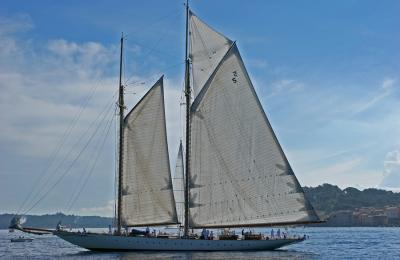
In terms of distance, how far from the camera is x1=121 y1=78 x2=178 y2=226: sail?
219 feet

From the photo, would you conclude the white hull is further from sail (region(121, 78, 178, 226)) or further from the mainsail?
sail (region(121, 78, 178, 226))

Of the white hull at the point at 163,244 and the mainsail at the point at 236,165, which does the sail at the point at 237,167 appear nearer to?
the mainsail at the point at 236,165

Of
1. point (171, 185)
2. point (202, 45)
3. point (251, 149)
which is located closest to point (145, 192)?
point (171, 185)

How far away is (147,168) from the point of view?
2645 inches

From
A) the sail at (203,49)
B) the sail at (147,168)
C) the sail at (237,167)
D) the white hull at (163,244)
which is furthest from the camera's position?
the sail at (203,49)

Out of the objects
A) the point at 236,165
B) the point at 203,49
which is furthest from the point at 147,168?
the point at 203,49

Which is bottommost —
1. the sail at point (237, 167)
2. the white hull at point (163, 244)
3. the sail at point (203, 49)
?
the white hull at point (163, 244)

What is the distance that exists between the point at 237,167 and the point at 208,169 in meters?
3.20

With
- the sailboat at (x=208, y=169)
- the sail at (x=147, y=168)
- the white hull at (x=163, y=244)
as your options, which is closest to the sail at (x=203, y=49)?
the sailboat at (x=208, y=169)

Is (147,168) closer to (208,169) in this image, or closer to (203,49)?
(208,169)

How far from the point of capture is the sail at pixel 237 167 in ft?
214

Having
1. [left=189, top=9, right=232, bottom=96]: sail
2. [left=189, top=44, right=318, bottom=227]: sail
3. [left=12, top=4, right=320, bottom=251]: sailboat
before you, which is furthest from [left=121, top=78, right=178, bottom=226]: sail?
[left=189, top=9, right=232, bottom=96]: sail

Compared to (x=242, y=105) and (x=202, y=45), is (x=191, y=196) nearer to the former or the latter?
(x=242, y=105)

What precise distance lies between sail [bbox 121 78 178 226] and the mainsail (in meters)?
3.22
